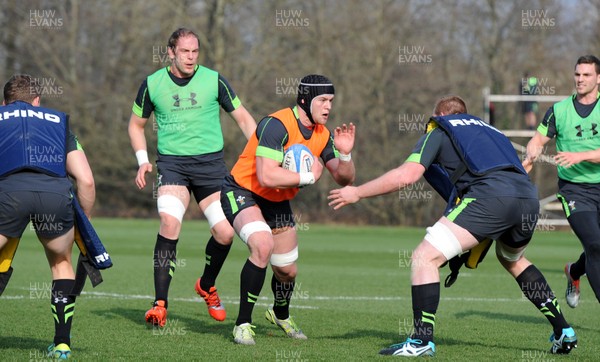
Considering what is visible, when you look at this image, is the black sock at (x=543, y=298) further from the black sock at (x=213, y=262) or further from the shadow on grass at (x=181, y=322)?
the black sock at (x=213, y=262)

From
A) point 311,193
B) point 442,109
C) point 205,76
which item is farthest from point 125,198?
point 442,109

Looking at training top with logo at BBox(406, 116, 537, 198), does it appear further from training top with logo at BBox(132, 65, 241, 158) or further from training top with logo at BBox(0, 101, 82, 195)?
training top with logo at BBox(132, 65, 241, 158)

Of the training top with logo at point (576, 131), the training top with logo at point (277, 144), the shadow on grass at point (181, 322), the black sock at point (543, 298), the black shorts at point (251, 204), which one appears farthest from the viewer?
the training top with logo at point (576, 131)

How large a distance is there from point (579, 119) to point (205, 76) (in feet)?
11.8

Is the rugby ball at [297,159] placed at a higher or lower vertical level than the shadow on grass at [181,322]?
higher

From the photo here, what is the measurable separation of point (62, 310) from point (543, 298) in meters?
3.54

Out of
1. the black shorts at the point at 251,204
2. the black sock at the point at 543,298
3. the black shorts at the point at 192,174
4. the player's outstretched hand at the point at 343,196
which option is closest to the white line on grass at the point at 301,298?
the black shorts at the point at 192,174

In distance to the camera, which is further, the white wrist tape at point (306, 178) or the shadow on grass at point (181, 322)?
the shadow on grass at point (181, 322)

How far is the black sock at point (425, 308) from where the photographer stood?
691cm

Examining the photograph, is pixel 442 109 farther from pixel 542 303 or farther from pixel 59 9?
pixel 59 9

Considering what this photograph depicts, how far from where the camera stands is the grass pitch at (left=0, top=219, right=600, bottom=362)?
23.6 feet

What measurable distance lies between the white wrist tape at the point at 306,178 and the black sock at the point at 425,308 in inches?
47.3

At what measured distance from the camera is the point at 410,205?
3203cm

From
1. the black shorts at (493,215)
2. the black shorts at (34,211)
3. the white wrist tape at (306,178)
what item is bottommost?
the black shorts at (493,215)
